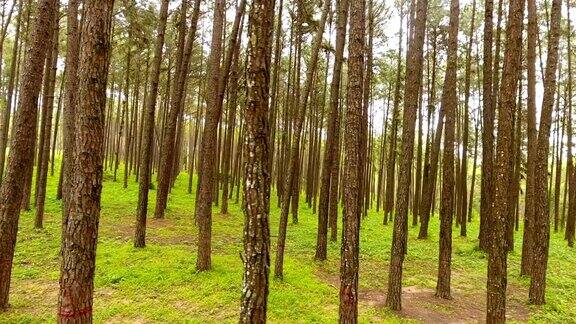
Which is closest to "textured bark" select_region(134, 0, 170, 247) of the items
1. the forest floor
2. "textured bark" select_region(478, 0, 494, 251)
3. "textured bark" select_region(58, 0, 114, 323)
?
the forest floor

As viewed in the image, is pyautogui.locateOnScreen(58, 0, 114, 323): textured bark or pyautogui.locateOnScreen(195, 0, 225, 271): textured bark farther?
pyautogui.locateOnScreen(195, 0, 225, 271): textured bark

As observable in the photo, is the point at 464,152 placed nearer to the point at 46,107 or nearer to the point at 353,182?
the point at 353,182

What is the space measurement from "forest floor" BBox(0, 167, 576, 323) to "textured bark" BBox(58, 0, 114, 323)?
3.11m

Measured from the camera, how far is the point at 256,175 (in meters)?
4.20

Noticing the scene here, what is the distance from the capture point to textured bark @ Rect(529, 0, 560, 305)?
366 inches

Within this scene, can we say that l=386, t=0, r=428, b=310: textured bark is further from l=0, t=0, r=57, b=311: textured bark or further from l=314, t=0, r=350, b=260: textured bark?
l=0, t=0, r=57, b=311: textured bark

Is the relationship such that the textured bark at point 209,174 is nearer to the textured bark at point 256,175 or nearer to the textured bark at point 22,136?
the textured bark at point 22,136

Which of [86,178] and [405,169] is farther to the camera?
[405,169]

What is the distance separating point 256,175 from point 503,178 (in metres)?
4.25

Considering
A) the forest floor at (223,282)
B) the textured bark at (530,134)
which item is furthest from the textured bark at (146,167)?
the textured bark at (530,134)

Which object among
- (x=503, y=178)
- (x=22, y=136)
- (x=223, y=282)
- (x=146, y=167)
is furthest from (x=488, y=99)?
(x=22, y=136)

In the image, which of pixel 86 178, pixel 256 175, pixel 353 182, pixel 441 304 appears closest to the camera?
pixel 256 175

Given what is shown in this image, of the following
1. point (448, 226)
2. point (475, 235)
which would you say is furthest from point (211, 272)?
point (475, 235)

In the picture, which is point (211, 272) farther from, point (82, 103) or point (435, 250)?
point (435, 250)
